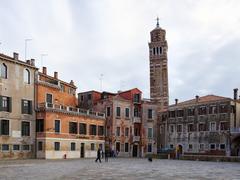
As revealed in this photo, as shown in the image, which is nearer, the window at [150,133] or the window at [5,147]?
the window at [5,147]

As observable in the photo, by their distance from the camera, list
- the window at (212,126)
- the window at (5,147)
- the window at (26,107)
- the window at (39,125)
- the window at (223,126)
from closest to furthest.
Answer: the window at (5,147) < the window at (26,107) < the window at (39,125) < the window at (223,126) < the window at (212,126)

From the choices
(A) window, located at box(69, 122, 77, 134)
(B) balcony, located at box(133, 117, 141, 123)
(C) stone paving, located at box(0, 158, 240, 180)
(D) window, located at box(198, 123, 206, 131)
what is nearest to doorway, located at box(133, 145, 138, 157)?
(B) balcony, located at box(133, 117, 141, 123)

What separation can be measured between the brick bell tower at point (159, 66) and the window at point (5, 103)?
49.5 metres

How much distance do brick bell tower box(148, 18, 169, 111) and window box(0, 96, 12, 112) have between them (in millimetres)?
49474

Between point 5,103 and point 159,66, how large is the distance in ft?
185

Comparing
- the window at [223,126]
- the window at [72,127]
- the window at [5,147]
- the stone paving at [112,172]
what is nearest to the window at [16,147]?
the window at [5,147]

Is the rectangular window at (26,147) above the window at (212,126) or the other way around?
the other way around

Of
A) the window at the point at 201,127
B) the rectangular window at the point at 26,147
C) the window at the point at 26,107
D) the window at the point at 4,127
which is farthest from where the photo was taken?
the window at the point at 201,127

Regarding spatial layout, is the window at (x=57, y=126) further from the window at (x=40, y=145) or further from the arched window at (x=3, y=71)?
the arched window at (x=3, y=71)

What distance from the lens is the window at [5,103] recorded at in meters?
43.4

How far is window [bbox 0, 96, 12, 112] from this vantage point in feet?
142

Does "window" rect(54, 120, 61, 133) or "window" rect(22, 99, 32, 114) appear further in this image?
"window" rect(54, 120, 61, 133)

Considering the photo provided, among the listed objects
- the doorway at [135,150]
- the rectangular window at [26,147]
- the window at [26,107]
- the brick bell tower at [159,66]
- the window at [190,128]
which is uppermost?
the brick bell tower at [159,66]

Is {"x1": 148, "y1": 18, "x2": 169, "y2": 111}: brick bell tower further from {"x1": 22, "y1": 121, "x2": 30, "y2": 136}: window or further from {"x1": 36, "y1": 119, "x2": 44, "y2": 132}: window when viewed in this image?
{"x1": 22, "y1": 121, "x2": 30, "y2": 136}: window
